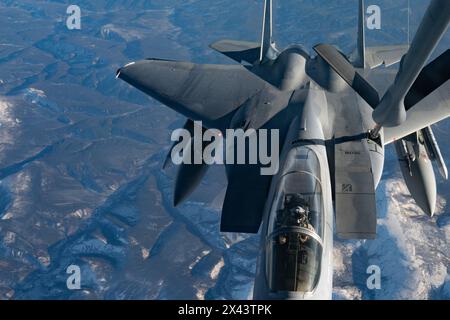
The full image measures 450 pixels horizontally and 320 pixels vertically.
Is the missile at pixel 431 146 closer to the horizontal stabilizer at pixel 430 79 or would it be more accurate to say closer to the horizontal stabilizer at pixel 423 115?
the horizontal stabilizer at pixel 423 115

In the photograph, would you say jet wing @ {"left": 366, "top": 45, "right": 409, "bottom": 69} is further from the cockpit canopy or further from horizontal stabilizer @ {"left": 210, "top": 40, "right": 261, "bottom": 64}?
the cockpit canopy

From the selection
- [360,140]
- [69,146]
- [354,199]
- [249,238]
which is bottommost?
[354,199]

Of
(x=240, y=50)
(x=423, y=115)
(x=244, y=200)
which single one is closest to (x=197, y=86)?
(x=240, y=50)

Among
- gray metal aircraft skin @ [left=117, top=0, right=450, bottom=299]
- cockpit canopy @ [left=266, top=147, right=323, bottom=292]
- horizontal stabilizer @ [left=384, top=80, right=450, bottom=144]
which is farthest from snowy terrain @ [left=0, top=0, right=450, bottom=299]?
cockpit canopy @ [left=266, top=147, right=323, bottom=292]

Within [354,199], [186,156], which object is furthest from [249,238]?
[354,199]

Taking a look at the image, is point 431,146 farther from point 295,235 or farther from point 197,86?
point 295,235
